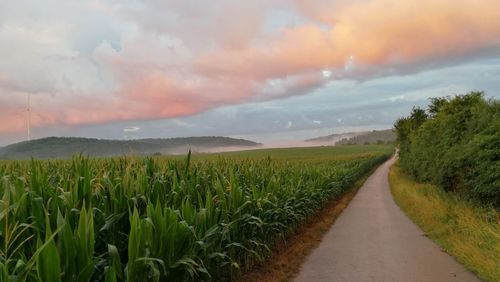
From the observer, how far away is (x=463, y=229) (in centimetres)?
1261

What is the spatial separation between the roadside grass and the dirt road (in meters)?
0.28

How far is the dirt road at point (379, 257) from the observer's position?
29.5 feet

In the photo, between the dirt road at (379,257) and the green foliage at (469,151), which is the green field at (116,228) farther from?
the green foliage at (469,151)

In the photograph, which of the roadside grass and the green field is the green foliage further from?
the green field

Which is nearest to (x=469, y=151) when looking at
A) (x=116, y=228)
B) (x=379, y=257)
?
(x=379, y=257)

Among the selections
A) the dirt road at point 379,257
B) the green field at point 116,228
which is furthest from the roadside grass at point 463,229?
the green field at point 116,228

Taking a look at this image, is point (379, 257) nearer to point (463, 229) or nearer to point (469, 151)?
point (463, 229)

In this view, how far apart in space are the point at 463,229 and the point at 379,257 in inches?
139

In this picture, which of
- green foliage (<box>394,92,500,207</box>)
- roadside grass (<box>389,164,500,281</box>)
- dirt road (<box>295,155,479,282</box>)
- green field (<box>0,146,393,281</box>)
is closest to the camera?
green field (<box>0,146,393,281</box>)

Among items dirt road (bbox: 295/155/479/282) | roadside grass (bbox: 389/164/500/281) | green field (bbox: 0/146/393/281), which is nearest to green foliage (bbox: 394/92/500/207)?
roadside grass (bbox: 389/164/500/281)

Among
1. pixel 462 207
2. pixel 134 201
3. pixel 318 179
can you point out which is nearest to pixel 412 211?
pixel 462 207

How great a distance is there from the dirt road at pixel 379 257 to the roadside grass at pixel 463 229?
28 cm

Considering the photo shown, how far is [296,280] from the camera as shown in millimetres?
8812

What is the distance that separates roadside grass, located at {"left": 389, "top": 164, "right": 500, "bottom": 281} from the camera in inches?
360
